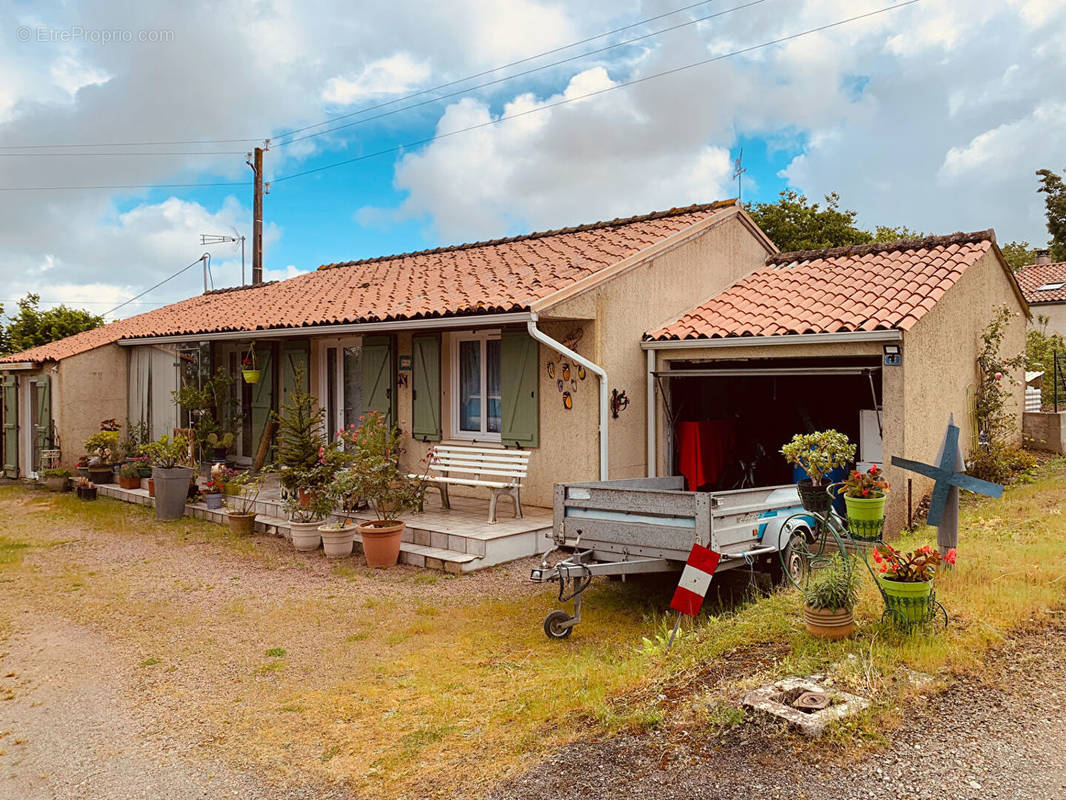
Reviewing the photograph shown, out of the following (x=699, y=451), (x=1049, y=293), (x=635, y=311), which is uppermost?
(x=1049, y=293)

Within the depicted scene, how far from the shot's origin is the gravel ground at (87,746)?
3.55m

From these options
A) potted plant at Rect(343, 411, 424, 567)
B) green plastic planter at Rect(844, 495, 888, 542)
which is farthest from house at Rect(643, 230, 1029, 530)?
potted plant at Rect(343, 411, 424, 567)

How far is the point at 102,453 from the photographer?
528 inches

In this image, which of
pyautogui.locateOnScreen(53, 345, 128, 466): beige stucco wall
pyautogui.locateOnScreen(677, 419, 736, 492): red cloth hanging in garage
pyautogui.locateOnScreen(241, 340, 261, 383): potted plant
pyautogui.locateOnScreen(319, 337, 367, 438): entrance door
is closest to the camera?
pyautogui.locateOnScreen(677, 419, 736, 492): red cloth hanging in garage

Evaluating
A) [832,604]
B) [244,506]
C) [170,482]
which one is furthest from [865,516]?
[170,482]

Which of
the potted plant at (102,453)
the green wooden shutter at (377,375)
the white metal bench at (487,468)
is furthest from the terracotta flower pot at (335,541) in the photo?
the potted plant at (102,453)

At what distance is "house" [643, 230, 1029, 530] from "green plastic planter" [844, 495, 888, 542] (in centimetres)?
213

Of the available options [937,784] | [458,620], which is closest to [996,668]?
[937,784]

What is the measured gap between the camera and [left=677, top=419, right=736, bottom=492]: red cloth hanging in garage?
9.84 metres

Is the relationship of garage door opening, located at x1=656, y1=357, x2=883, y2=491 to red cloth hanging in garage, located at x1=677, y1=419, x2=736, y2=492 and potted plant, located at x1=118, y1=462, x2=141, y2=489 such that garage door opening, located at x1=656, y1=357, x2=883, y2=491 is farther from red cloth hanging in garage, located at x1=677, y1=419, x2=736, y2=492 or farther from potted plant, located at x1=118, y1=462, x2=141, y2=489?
potted plant, located at x1=118, y1=462, x2=141, y2=489

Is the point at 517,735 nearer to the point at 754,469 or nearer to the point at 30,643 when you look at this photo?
the point at 30,643

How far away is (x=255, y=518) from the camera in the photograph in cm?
986

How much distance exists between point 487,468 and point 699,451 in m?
2.85

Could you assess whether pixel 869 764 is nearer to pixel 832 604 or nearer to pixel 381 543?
pixel 832 604
